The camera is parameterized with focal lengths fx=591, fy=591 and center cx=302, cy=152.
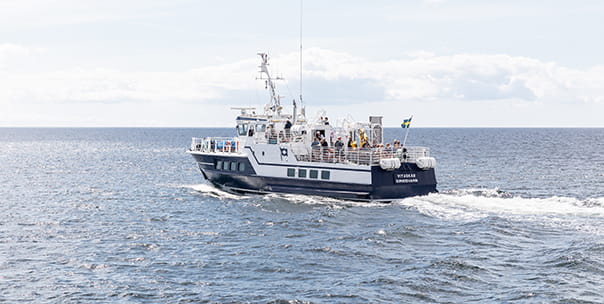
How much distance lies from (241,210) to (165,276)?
12889mm

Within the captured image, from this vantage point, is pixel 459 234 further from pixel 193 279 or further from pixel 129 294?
pixel 129 294

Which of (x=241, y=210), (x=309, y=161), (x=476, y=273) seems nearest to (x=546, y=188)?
(x=309, y=161)

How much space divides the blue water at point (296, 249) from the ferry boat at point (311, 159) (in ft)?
2.99

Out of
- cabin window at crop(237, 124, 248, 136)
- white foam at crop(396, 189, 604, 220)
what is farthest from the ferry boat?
white foam at crop(396, 189, 604, 220)

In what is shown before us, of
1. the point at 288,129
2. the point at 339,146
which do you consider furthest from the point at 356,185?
the point at 288,129

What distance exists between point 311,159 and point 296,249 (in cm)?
1241

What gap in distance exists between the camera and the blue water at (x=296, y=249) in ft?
62.8

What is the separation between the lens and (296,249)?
24.7 m

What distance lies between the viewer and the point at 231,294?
748 inches

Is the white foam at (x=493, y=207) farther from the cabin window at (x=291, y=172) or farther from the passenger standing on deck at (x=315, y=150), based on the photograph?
the cabin window at (x=291, y=172)

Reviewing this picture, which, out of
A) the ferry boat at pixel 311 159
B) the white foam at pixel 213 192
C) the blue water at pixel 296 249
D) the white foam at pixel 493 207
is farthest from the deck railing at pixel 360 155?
the white foam at pixel 213 192

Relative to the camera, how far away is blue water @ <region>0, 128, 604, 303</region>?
1916cm

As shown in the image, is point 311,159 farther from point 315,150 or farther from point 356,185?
point 356,185

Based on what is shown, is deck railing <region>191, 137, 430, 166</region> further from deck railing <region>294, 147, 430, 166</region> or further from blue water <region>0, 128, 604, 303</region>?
blue water <region>0, 128, 604, 303</region>
